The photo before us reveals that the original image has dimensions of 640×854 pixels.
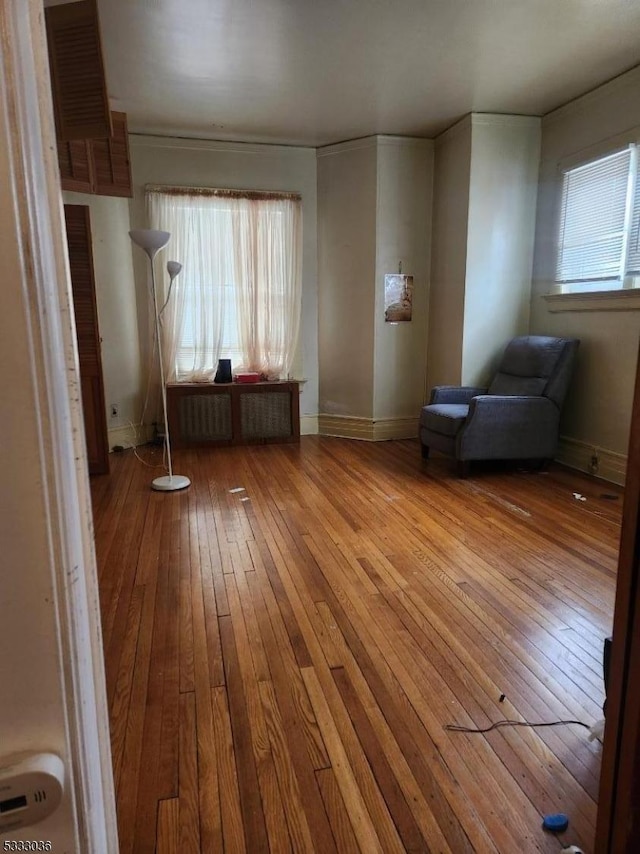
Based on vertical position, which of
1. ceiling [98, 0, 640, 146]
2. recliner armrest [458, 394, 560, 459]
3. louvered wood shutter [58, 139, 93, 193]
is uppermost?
ceiling [98, 0, 640, 146]

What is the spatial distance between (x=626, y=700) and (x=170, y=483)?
3.27m

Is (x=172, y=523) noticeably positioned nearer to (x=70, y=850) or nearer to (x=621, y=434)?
(x=70, y=850)

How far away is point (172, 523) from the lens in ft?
10.1

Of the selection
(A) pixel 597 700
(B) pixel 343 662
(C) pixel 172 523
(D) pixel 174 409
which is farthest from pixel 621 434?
(D) pixel 174 409

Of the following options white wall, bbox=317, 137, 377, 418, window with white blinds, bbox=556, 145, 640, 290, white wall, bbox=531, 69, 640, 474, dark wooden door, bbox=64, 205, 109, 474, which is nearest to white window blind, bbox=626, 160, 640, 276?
window with white blinds, bbox=556, 145, 640, 290

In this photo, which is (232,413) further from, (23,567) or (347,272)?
(23,567)

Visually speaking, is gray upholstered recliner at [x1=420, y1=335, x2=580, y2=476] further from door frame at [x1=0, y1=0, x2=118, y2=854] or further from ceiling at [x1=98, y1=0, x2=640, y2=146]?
door frame at [x1=0, y1=0, x2=118, y2=854]

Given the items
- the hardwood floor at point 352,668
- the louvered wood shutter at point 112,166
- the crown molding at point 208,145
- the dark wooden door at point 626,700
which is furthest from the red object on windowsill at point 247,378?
the dark wooden door at point 626,700

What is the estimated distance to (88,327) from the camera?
374 centimetres

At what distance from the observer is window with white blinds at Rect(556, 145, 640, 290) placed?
3.54 metres

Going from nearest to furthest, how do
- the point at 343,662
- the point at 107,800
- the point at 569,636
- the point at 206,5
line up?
the point at 107,800, the point at 343,662, the point at 569,636, the point at 206,5

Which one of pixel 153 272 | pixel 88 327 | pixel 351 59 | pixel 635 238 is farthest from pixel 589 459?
pixel 88 327

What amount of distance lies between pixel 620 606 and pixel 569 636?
4.35 feet

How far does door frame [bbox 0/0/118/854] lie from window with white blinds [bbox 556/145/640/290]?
156 inches
